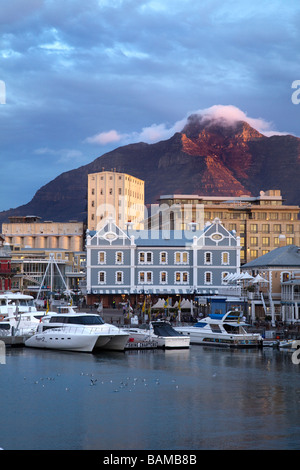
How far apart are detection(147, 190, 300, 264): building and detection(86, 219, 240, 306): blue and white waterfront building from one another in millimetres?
64482

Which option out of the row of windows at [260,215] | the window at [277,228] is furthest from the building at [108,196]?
the window at [277,228]

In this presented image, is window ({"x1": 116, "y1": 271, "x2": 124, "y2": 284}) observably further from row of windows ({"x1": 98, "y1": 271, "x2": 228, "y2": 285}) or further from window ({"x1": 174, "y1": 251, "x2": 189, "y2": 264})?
window ({"x1": 174, "y1": 251, "x2": 189, "y2": 264})

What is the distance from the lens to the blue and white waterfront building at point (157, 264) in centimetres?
9306

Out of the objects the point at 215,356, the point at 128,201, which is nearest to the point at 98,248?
the point at 215,356

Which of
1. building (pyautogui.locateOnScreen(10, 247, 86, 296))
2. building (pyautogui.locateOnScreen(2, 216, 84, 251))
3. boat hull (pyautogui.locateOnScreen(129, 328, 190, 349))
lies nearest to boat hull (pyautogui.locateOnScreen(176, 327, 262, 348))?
boat hull (pyautogui.locateOnScreen(129, 328, 190, 349))

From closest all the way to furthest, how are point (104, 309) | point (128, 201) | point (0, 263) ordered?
point (104, 309) → point (0, 263) → point (128, 201)

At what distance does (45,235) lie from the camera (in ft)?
593

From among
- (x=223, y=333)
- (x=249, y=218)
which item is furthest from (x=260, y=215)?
(x=223, y=333)

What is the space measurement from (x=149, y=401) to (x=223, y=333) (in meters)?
25.9

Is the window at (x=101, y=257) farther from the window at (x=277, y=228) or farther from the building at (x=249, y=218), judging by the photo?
the window at (x=277, y=228)
